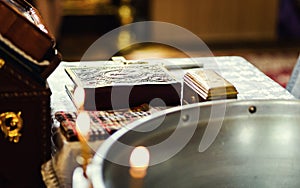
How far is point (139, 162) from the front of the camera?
22.3 inches

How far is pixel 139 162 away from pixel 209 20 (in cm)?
378

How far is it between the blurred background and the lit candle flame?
340cm

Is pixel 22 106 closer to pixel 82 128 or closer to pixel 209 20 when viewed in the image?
pixel 82 128

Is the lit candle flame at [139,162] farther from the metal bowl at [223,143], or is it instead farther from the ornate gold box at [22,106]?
the ornate gold box at [22,106]

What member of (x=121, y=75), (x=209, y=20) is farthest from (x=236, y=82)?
(x=209, y=20)

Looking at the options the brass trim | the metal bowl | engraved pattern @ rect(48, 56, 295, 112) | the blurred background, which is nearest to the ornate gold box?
the brass trim

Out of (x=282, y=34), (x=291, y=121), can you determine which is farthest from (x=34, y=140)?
(x=282, y=34)

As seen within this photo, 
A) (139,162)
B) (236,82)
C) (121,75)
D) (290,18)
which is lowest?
(290,18)

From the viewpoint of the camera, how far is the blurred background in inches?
164

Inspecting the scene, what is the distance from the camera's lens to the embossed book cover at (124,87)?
3.19ft

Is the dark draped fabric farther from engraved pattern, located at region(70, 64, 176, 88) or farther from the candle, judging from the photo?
the candle

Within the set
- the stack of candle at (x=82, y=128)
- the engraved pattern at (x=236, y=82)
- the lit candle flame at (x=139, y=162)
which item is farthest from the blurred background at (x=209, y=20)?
the lit candle flame at (x=139, y=162)

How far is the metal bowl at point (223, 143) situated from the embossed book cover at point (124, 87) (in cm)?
34

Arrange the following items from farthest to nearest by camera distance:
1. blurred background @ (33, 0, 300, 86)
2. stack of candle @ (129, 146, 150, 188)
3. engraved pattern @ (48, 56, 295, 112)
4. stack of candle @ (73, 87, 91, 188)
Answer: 1. blurred background @ (33, 0, 300, 86)
2. engraved pattern @ (48, 56, 295, 112)
3. stack of candle @ (73, 87, 91, 188)
4. stack of candle @ (129, 146, 150, 188)
